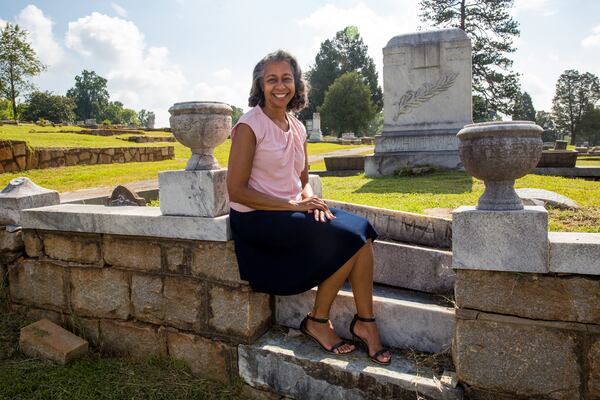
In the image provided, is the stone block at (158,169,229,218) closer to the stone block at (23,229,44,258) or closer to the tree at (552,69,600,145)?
the stone block at (23,229,44,258)

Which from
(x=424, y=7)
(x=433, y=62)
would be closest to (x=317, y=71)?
(x=424, y=7)

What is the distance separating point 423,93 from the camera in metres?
8.36

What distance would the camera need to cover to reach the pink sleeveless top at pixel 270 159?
8.18ft

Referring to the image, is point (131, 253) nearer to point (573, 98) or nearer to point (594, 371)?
point (594, 371)

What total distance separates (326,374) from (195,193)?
131 cm

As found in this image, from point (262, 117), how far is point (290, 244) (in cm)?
78

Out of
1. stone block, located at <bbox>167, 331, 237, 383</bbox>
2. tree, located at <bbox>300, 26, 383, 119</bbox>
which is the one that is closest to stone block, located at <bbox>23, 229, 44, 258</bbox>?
stone block, located at <bbox>167, 331, 237, 383</bbox>

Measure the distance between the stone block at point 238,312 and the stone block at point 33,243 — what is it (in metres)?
1.59

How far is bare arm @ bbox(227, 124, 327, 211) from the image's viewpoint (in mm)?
2424

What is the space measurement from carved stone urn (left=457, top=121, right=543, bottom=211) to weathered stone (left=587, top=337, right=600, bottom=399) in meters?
0.71

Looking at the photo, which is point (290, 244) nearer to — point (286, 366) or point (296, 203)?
point (296, 203)

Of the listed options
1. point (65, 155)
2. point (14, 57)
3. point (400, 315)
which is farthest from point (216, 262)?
point (14, 57)

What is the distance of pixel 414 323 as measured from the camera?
2.40m

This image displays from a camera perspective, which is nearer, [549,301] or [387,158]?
[549,301]
